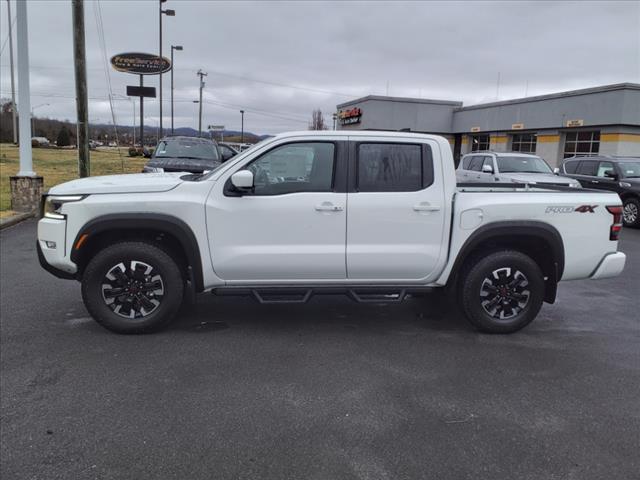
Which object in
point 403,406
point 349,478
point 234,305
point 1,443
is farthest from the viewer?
point 234,305

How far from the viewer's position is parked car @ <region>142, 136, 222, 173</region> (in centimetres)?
1208

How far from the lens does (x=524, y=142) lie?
110 ft

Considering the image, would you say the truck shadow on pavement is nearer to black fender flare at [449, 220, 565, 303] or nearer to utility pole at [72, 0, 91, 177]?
black fender flare at [449, 220, 565, 303]

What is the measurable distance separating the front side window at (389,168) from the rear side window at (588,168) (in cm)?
1202

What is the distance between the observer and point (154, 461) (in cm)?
298

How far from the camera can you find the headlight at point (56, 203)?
15.7ft

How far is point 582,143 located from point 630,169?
16058 mm

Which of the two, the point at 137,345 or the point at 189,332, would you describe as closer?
the point at 137,345

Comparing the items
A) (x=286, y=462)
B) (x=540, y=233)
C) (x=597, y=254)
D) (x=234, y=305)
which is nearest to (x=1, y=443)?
(x=286, y=462)

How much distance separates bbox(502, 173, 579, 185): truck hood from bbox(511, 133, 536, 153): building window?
20052 millimetres

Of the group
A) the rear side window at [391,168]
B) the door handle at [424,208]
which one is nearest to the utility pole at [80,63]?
the rear side window at [391,168]

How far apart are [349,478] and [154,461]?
106 centimetres

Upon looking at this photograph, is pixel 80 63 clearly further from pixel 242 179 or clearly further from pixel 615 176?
pixel 615 176

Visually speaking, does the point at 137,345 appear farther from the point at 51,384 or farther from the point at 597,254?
the point at 597,254
